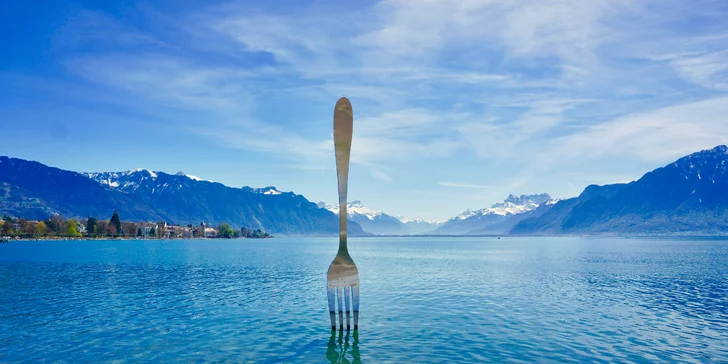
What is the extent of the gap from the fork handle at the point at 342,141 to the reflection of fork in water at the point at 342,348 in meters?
6.14

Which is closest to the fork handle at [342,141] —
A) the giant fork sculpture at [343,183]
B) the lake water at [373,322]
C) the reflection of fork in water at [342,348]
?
the giant fork sculpture at [343,183]

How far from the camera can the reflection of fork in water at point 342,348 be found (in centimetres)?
2577

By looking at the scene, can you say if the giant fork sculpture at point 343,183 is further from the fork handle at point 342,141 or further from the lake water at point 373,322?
the lake water at point 373,322

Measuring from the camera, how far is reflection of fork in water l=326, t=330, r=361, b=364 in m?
25.8

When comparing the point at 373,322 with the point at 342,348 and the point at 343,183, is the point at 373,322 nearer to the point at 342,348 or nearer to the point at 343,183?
the point at 342,348

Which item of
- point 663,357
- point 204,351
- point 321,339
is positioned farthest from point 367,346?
point 663,357

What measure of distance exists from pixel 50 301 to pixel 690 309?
61.7 metres

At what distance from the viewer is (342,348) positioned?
27.9 m

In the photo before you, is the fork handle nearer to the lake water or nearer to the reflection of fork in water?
the reflection of fork in water

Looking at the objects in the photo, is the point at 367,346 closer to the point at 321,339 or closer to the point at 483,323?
the point at 321,339

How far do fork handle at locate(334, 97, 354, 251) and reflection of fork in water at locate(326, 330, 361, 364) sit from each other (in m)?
6.14

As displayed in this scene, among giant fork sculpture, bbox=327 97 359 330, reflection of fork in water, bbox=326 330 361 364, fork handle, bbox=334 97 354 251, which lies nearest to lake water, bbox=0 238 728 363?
reflection of fork in water, bbox=326 330 361 364

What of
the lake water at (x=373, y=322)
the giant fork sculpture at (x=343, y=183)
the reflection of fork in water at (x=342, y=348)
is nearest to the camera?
the reflection of fork in water at (x=342, y=348)

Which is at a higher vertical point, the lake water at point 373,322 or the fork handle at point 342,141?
the fork handle at point 342,141
